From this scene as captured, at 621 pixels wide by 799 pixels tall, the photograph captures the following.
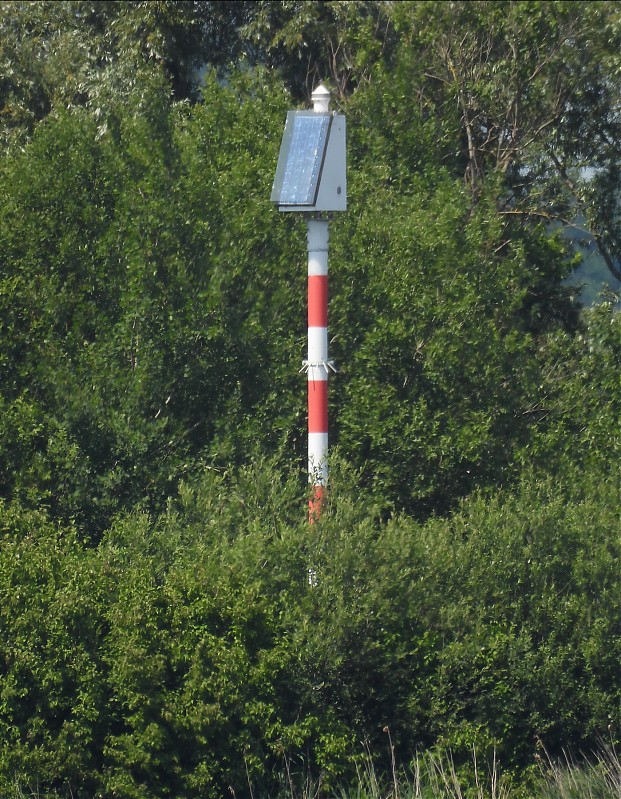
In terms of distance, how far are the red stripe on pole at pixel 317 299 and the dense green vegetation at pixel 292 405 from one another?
125 cm

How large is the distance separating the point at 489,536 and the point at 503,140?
36.3 feet

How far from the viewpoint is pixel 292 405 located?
12406 millimetres

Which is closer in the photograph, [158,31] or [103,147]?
[103,147]

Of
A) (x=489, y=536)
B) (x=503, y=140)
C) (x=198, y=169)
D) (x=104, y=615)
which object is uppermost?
(x=503, y=140)

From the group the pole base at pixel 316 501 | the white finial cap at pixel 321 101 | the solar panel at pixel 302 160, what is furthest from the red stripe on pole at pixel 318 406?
the white finial cap at pixel 321 101

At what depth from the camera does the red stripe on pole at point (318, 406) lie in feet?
34.0

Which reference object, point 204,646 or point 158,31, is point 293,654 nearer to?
point 204,646

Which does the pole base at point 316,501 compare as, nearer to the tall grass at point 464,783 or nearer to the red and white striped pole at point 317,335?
the red and white striped pole at point 317,335

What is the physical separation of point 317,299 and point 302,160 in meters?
1.21

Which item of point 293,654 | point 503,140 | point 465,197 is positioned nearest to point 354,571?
point 293,654

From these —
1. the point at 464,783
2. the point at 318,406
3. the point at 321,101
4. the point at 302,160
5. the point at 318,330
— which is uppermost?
the point at 321,101

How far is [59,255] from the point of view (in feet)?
40.8

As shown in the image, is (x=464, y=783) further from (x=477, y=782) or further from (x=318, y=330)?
(x=318, y=330)

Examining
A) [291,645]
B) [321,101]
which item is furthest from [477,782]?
[321,101]
